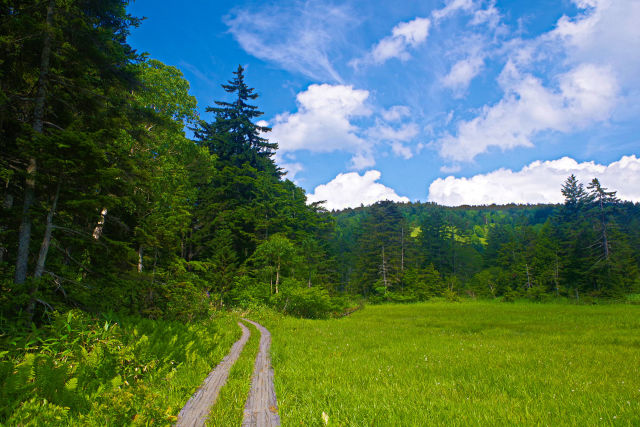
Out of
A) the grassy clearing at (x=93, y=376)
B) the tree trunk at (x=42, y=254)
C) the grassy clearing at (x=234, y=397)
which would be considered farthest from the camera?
the tree trunk at (x=42, y=254)

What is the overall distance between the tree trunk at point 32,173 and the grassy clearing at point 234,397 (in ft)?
17.8

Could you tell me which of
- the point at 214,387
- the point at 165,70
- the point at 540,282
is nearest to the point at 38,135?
the point at 214,387

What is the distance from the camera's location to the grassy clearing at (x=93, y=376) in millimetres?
3760

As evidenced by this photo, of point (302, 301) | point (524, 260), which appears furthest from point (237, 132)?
point (524, 260)

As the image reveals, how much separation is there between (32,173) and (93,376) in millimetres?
4867

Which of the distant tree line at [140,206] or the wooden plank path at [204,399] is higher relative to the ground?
the distant tree line at [140,206]

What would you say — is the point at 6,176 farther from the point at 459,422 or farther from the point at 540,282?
the point at 540,282

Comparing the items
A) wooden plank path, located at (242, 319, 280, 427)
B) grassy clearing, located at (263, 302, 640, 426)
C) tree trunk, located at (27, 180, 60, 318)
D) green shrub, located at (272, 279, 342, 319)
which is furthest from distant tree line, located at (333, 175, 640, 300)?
tree trunk, located at (27, 180, 60, 318)

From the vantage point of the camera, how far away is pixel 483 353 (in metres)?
9.12

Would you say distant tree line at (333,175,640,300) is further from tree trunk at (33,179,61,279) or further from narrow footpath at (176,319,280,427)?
tree trunk at (33,179,61,279)

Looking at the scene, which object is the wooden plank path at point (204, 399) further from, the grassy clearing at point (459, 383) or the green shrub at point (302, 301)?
the green shrub at point (302, 301)

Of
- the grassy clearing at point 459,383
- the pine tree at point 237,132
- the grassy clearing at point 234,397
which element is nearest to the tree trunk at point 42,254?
the grassy clearing at point 234,397

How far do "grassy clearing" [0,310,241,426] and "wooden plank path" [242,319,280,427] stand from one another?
3.69 ft

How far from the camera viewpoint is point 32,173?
6363 millimetres
